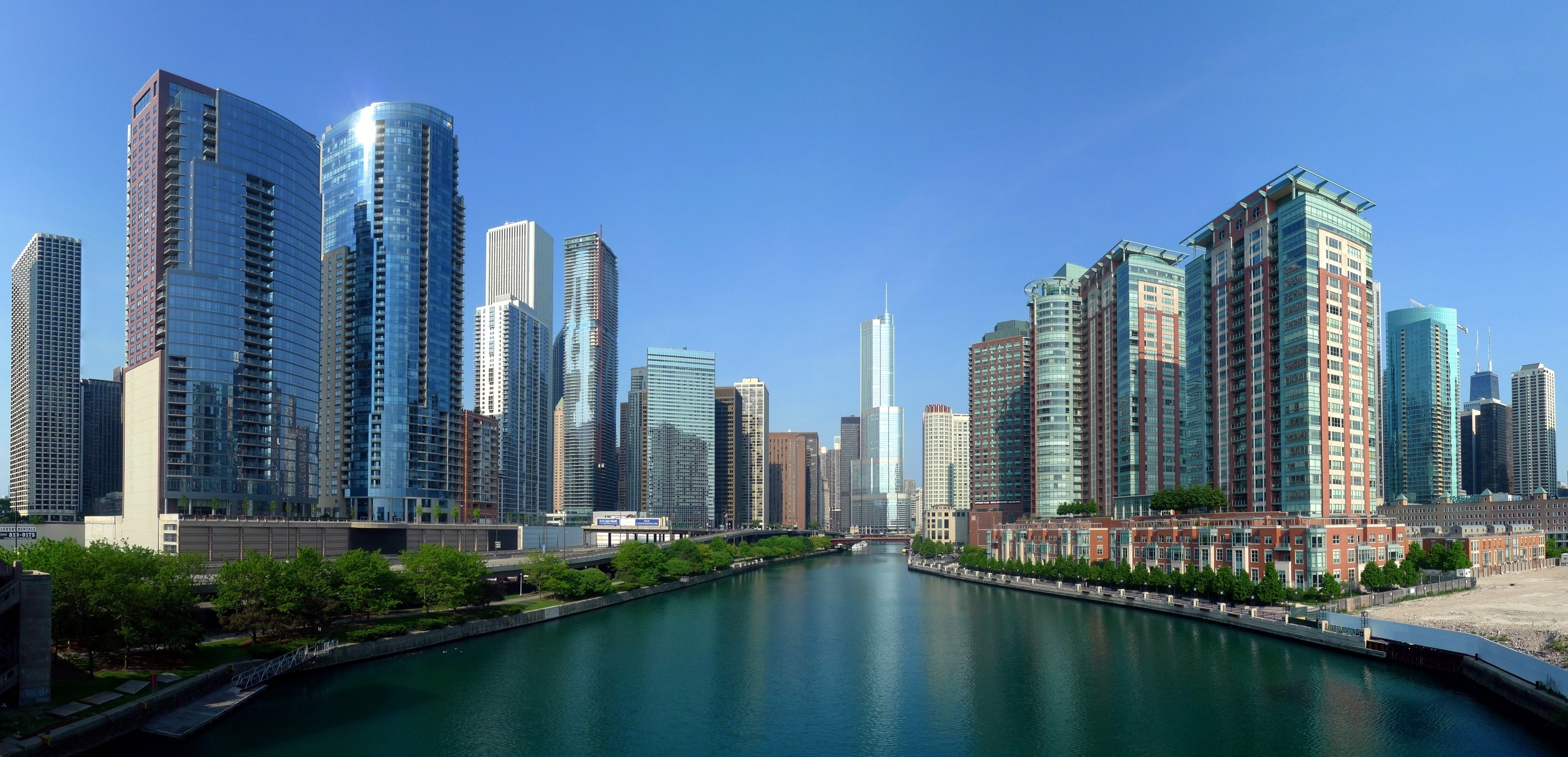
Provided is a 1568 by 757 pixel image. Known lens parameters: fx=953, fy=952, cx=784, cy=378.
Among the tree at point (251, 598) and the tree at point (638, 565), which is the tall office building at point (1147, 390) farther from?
the tree at point (251, 598)

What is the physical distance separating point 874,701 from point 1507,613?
6741cm

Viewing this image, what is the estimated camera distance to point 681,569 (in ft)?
601

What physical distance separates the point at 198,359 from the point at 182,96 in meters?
40.4

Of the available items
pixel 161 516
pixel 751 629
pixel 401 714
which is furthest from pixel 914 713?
pixel 161 516

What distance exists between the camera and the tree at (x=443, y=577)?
10788cm

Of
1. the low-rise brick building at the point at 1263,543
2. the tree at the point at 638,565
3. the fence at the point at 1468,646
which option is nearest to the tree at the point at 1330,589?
the low-rise brick building at the point at 1263,543

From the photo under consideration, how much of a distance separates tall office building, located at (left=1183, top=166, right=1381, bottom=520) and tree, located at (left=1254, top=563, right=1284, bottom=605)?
51.8 feet

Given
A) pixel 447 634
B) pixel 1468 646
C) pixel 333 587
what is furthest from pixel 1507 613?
pixel 333 587

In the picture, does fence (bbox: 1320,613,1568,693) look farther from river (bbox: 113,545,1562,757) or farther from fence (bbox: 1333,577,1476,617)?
fence (bbox: 1333,577,1476,617)

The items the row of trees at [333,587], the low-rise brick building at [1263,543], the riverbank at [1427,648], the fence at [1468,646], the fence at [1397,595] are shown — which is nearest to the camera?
the riverbank at [1427,648]

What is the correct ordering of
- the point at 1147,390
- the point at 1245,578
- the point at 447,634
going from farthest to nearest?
the point at 1147,390 → the point at 1245,578 → the point at 447,634

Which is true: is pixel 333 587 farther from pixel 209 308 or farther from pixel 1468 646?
pixel 1468 646

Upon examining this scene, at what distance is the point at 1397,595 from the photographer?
4525 inches

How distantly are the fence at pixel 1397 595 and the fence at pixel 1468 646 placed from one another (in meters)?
6.87
